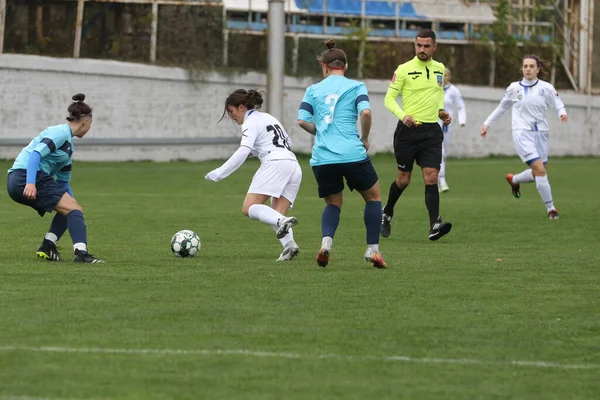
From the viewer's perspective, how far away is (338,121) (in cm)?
1020

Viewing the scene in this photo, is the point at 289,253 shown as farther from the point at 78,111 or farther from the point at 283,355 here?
the point at 283,355

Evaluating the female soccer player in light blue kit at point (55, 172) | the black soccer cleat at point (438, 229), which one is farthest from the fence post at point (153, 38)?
the female soccer player in light blue kit at point (55, 172)

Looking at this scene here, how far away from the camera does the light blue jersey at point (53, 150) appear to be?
33.8 feet

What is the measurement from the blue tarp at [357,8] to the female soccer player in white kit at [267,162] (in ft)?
71.6

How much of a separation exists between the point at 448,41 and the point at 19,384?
2987 cm

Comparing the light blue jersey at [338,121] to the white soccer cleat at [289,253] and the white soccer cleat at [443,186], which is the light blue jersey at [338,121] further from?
the white soccer cleat at [443,186]

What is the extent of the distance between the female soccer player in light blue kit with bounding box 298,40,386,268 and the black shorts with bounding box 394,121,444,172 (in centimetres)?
314

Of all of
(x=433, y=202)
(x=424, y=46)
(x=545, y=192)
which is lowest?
(x=433, y=202)

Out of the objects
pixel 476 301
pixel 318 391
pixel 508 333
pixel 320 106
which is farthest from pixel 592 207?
pixel 318 391

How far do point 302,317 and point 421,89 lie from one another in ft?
21.0

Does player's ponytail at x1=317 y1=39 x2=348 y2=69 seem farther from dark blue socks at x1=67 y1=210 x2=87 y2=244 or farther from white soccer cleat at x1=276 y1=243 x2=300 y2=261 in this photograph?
dark blue socks at x1=67 y1=210 x2=87 y2=244

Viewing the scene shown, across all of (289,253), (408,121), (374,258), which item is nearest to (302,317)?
(374,258)

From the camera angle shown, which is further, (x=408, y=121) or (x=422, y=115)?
(x=422, y=115)

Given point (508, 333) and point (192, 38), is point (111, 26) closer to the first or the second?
point (192, 38)
